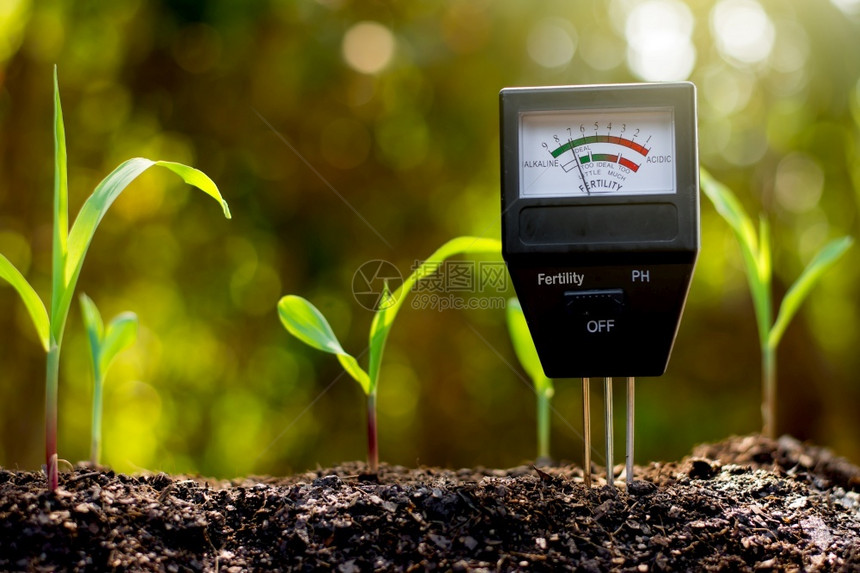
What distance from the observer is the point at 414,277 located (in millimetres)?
960

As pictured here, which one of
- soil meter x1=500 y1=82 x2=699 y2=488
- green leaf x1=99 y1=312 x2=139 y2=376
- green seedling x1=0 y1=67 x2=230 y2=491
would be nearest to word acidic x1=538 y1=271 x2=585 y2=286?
soil meter x1=500 y1=82 x2=699 y2=488

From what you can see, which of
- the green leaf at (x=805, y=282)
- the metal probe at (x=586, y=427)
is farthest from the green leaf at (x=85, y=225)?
the green leaf at (x=805, y=282)

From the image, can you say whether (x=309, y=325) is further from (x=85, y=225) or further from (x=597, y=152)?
(x=597, y=152)

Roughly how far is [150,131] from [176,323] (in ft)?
2.61

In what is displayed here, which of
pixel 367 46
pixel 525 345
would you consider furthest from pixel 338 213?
pixel 525 345

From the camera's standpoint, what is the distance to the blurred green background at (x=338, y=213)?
103 inches

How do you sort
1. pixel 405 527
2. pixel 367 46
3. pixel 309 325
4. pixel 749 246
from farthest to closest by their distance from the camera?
1. pixel 367 46
2. pixel 749 246
3. pixel 309 325
4. pixel 405 527

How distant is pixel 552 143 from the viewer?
2.95 ft

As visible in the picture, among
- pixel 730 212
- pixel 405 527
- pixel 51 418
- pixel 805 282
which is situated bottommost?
pixel 405 527

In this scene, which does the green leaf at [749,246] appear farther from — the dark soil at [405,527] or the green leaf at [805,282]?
the dark soil at [405,527]

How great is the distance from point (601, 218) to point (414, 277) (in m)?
0.26

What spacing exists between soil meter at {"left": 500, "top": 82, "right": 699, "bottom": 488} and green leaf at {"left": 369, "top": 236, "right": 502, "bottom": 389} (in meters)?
0.09

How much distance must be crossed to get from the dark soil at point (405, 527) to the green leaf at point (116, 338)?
0.75 ft

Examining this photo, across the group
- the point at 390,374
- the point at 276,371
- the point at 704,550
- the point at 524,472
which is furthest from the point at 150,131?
the point at 704,550
